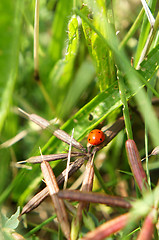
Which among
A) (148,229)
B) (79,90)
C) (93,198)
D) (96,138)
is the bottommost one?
(148,229)

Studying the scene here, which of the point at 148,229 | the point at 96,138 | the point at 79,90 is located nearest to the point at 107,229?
the point at 148,229

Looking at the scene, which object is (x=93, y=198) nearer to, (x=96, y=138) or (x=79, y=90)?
(x=96, y=138)

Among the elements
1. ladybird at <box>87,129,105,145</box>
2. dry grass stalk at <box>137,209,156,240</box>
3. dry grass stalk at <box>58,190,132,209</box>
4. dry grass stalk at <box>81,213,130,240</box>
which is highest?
ladybird at <box>87,129,105,145</box>

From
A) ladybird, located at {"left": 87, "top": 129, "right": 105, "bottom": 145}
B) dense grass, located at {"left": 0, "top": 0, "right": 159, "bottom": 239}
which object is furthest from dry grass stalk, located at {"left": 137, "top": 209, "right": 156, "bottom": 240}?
ladybird, located at {"left": 87, "top": 129, "right": 105, "bottom": 145}

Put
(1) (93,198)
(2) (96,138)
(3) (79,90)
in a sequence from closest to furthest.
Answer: (1) (93,198) → (2) (96,138) → (3) (79,90)

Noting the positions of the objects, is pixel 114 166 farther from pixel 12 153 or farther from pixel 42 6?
pixel 42 6

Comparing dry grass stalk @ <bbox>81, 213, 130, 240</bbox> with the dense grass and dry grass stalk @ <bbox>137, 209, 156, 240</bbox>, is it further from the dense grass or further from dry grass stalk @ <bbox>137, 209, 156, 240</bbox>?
the dense grass

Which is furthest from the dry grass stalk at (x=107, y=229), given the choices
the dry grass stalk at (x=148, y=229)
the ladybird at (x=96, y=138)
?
the ladybird at (x=96, y=138)

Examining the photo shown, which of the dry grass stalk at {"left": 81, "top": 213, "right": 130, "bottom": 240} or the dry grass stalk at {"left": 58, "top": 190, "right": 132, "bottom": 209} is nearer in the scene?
the dry grass stalk at {"left": 81, "top": 213, "right": 130, "bottom": 240}

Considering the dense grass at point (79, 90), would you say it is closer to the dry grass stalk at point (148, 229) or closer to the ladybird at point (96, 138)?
the ladybird at point (96, 138)

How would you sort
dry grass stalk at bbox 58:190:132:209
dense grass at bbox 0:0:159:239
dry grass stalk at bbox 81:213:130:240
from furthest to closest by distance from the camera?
dense grass at bbox 0:0:159:239, dry grass stalk at bbox 58:190:132:209, dry grass stalk at bbox 81:213:130:240
